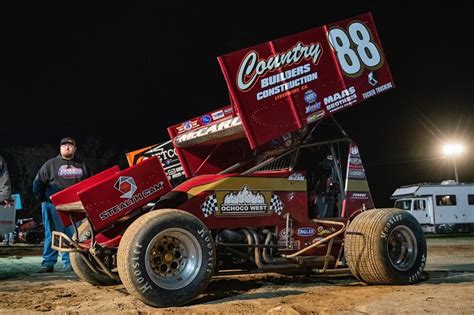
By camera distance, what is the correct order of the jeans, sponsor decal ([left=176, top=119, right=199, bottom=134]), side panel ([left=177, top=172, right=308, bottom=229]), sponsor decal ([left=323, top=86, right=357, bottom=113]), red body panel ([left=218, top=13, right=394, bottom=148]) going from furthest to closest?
the jeans < sponsor decal ([left=176, top=119, right=199, bottom=134]) < sponsor decal ([left=323, top=86, right=357, bottom=113]) < red body panel ([left=218, top=13, right=394, bottom=148]) < side panel ([left=177, top=172, right=308, bottom=229])

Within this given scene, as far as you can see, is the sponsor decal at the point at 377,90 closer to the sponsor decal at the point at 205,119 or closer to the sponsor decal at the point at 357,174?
the sponsor decal at the point at 357,174

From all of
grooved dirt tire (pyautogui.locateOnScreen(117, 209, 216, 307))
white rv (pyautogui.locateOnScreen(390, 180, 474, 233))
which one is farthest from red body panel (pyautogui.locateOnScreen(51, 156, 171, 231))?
white rv (pyautogui.locateOnScreen(390, 180, 474, 233))

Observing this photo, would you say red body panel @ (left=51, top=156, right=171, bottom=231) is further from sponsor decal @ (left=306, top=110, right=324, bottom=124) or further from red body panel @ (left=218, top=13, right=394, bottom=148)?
sponsor decal @ (left=306, top=110, right=324, bottom=124)

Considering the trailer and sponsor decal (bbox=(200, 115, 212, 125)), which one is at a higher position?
sponsor decal (bbox=(200, 115, 212, 125))

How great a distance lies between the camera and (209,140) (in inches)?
257

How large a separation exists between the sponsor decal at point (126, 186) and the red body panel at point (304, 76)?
1354 mm

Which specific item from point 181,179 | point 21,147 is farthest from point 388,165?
point 181,179

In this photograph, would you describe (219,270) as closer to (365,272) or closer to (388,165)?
(365,272)

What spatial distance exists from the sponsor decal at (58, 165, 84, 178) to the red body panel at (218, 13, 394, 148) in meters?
3.31

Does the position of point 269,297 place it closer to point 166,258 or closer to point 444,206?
→ point 166,258

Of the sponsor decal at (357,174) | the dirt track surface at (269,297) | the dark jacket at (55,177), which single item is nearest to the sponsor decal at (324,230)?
the dirt track surface at (269,297)

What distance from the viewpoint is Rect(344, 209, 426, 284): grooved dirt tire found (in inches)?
225

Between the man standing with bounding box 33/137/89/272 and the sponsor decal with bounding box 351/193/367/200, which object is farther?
the man standing with bounding box 33/137/89/272

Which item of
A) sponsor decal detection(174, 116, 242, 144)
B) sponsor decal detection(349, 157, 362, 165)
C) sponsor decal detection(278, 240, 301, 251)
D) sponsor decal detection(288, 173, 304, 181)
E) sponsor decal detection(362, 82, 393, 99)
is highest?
sponsor decal detection(362, 82, 393, 99)
